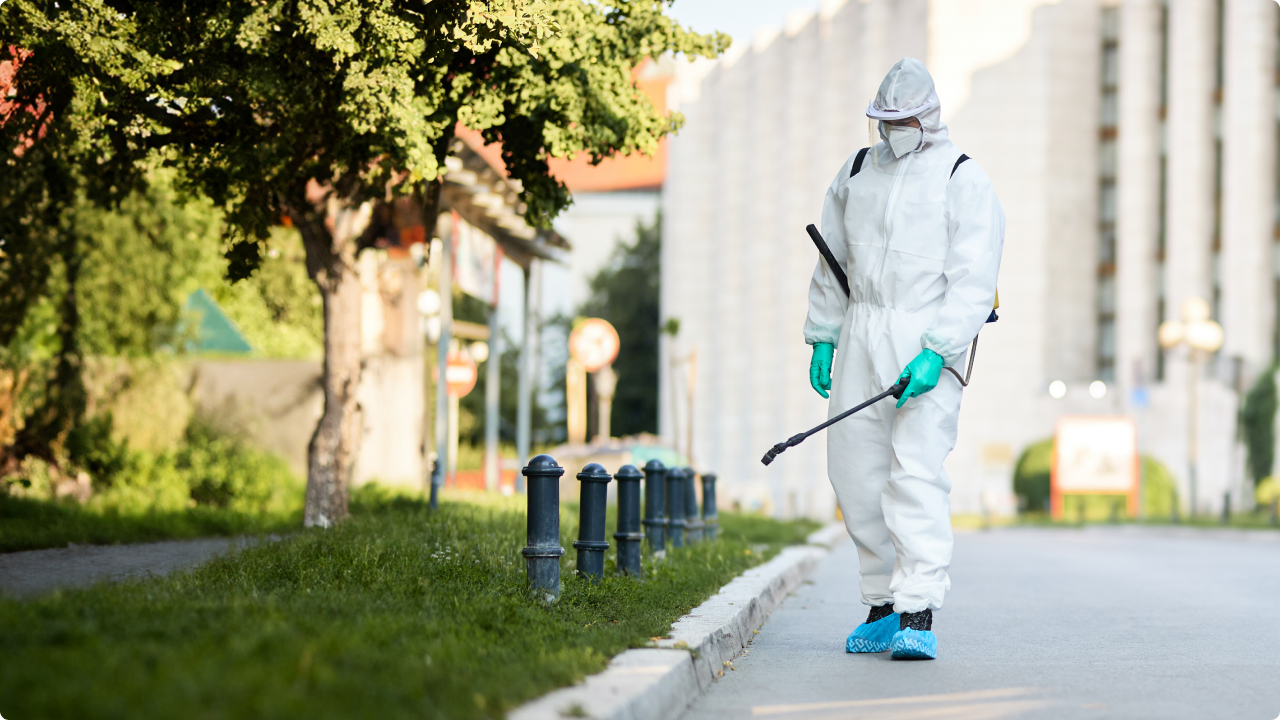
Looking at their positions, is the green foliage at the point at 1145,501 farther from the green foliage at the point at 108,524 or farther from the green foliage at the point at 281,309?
the green foliage at the point at 108,524

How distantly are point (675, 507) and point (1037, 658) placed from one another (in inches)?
195

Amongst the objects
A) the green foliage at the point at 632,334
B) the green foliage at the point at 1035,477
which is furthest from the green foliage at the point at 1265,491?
the green foliage at the point at 632,334

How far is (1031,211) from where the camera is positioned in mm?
52156

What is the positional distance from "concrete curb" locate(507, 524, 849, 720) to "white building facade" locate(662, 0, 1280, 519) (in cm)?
3299

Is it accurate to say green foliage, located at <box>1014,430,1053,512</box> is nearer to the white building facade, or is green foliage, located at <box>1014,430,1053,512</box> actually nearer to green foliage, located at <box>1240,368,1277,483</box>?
the white building facade

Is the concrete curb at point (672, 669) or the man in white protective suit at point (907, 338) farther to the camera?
the man in white protective suit at point (907, 338)

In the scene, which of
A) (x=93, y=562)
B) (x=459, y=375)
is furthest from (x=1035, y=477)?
(x=93, y=562)

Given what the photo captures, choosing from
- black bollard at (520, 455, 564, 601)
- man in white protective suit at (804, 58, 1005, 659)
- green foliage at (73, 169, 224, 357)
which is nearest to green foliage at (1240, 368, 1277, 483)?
green foliage at (73, 169, 224, 357)

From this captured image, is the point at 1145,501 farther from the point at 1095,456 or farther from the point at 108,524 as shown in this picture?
the point at 108,524

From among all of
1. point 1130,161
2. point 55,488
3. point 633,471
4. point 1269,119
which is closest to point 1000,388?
point 1130,161

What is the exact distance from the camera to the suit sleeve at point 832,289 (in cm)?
636

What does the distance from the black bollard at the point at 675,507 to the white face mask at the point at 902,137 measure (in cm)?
503

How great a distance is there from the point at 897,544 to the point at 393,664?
2396 millimetres

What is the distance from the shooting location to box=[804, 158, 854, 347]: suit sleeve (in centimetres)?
636
